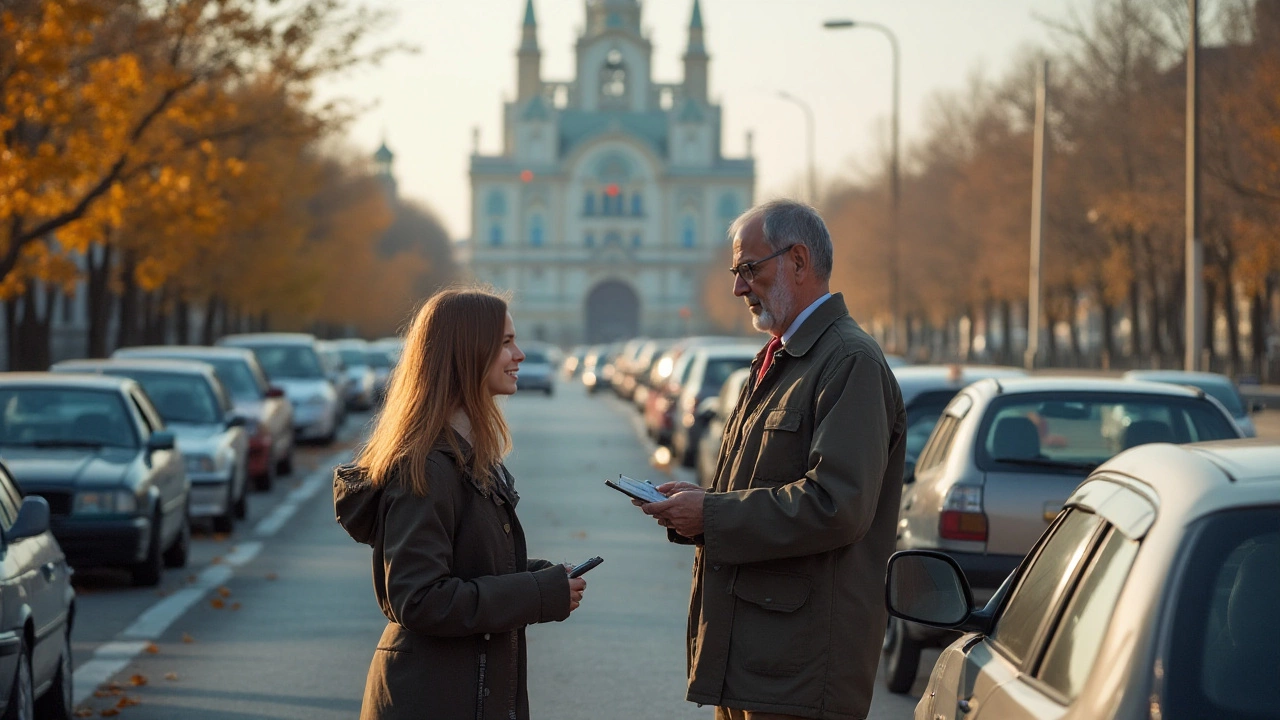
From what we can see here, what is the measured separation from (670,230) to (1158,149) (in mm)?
127384

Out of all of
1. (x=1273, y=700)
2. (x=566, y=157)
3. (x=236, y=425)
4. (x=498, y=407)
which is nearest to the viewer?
(x=1273, y=700)

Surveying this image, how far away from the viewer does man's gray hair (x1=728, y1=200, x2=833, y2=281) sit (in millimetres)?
4297

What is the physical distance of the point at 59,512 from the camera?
12078 millimetres

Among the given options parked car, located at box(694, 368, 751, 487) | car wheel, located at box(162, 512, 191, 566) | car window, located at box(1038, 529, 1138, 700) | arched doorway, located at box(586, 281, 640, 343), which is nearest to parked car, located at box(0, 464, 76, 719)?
car window, located at box(1038, 529, 1138, 700)

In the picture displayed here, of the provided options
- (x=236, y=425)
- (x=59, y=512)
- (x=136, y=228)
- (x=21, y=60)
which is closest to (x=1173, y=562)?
(x=59, y=512)

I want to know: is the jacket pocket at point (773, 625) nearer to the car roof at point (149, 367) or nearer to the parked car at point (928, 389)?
the parked car at point (928, 389)

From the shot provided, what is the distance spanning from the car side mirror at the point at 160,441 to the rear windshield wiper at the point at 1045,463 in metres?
6.22

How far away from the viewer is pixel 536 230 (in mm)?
168625

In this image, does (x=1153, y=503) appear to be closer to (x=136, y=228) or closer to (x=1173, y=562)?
(x=1173, y=562)

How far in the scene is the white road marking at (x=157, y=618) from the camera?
8984mm

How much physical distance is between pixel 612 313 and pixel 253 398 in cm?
14477

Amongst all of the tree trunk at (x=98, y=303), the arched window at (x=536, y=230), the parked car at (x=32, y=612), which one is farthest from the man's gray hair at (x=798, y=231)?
the arched window at (x=536, y=230)

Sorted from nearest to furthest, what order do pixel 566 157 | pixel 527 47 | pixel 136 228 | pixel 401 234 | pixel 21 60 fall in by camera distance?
pixel 21 60
pixel 136 228
pixel 401 234
pixel 566 157
pixel 527 47

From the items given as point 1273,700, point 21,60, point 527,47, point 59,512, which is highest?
point 527,47
